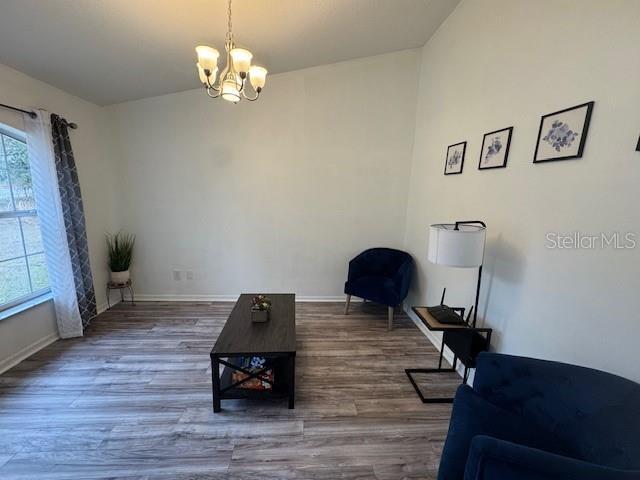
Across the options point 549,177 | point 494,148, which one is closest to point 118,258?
point 494,148

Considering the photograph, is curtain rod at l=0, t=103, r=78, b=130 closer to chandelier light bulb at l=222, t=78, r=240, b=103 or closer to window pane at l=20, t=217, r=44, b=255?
window pane at l=20, t=217, r=44, b=255

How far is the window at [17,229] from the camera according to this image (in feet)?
7.47

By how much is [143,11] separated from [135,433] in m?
2.71

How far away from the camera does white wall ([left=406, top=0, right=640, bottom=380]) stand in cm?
114

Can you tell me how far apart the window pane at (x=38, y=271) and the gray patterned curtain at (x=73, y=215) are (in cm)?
27

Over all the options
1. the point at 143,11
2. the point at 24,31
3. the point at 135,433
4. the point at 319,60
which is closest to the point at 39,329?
the point at 135,433

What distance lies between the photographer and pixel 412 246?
3.31 meters

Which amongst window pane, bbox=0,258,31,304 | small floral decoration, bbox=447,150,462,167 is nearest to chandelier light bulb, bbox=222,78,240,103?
small floral decoration, bbox=447,150,462,167

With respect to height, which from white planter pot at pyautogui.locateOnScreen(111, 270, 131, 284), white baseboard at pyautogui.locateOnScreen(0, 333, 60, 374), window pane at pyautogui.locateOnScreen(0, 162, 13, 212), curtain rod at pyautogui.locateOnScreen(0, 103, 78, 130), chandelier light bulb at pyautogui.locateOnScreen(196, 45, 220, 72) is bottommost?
white baseboard at pyautogui.locateOnScreen(0, 333, 60, 374)

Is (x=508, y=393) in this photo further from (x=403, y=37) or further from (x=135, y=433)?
(x=403, y=37)

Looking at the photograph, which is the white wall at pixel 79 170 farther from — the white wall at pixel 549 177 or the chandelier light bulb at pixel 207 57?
the white wall at pixel 549 177

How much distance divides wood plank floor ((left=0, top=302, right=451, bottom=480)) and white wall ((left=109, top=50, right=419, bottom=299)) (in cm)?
111

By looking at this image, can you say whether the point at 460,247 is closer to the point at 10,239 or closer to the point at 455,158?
the point at 455,158

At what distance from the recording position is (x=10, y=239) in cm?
234
